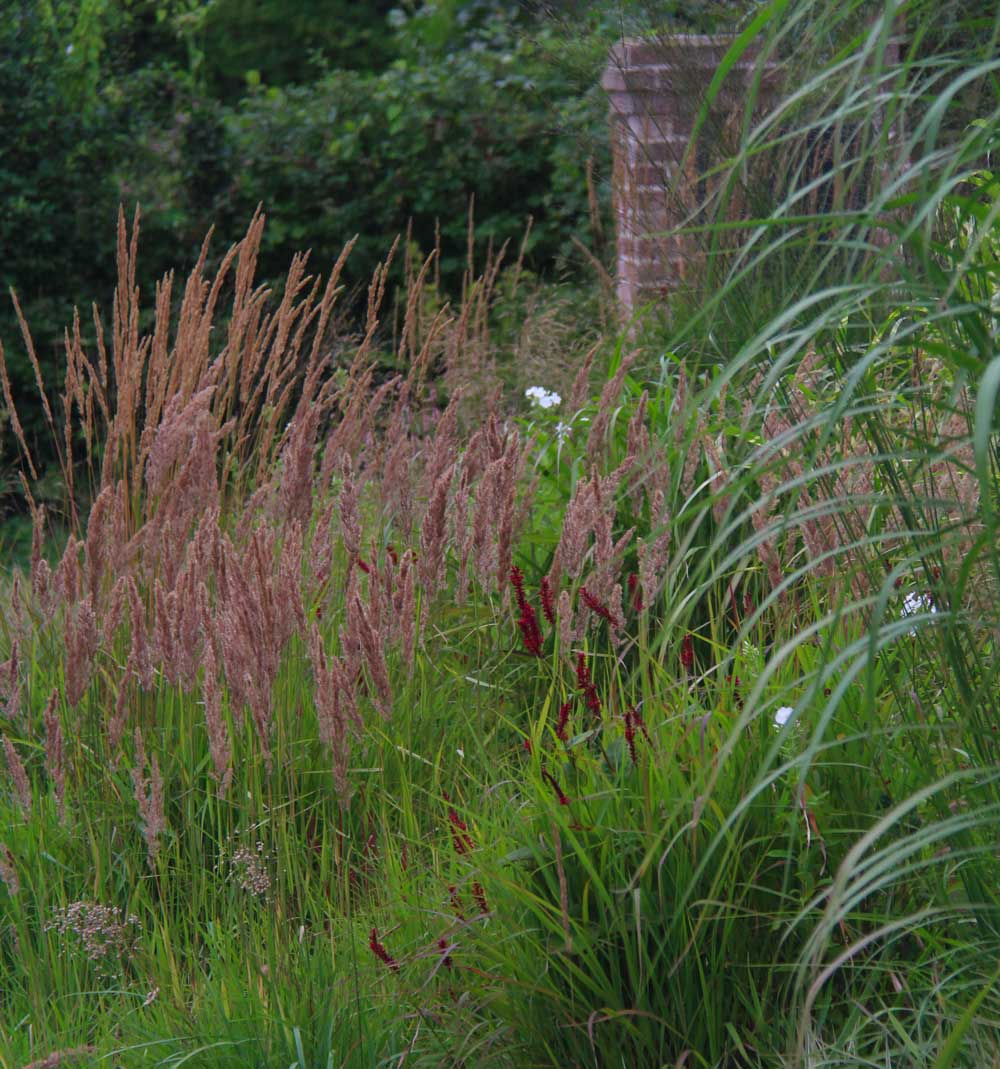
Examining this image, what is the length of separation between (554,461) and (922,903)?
7.47ft

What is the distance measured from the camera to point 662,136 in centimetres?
450

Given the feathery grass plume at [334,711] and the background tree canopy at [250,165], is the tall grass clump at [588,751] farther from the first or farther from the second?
the background tree canopy at [250,165]

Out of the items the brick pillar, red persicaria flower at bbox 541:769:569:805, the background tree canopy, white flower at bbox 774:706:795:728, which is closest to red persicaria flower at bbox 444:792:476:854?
red persicaria flower at bbox 541:769:569:805

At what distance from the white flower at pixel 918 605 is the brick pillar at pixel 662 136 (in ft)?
3.83

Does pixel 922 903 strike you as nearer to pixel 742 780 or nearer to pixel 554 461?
pixel 742 780

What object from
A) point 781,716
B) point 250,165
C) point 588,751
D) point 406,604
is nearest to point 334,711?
point 406,604

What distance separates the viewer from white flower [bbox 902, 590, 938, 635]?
6.41 feet

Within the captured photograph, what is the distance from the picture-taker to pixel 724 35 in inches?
182

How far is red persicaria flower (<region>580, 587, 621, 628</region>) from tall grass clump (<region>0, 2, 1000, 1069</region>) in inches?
0.5

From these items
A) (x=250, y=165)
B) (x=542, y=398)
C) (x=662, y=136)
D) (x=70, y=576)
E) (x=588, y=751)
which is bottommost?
(x=542, y=398)

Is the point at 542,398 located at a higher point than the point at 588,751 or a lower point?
lower

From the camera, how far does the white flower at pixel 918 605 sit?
195 cm

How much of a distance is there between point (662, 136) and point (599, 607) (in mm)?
2641

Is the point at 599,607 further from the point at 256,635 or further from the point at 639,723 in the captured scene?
the point at 256,635
